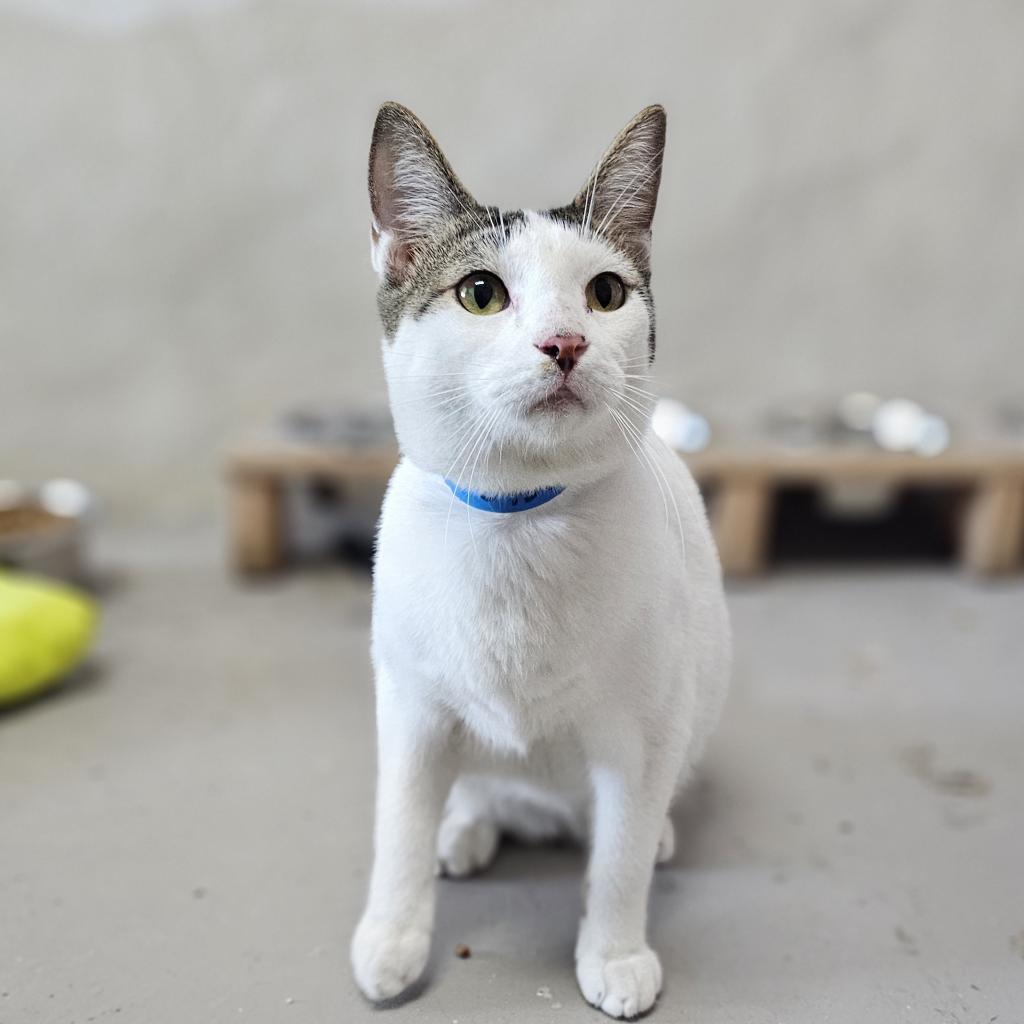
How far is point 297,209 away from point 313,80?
0.29 m

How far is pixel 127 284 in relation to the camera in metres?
2.33

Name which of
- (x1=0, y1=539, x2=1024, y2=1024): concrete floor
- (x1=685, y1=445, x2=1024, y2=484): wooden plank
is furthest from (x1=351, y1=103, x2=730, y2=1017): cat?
(x1=685, y1=445, x2=1024, y2=484): wooden plank

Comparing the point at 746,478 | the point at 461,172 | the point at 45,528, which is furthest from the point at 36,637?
the point at 461,172

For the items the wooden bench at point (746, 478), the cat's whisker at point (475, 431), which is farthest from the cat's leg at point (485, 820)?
the wooden bench at point (746, 478)

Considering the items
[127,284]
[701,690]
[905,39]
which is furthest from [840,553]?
[127,284]

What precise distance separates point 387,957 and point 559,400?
0.54 meters

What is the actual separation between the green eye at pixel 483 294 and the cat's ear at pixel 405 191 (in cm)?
8

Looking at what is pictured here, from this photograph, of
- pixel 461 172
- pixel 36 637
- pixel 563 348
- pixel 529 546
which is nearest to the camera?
pixel 563 348

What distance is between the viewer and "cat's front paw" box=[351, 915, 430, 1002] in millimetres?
912

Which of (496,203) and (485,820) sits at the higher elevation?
(496,203)

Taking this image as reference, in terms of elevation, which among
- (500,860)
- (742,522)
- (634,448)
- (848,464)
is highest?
(634,448)

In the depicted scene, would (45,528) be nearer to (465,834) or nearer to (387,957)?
(465,834)

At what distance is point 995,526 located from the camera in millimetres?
2123

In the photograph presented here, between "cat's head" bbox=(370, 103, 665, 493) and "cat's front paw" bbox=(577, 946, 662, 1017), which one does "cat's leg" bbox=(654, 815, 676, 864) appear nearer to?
"cat's front paw" bbox=(577, 946, 662, 1017)
